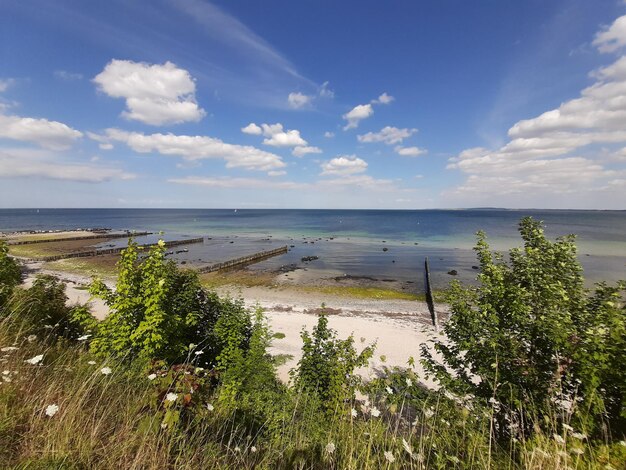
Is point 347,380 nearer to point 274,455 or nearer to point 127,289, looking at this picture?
point 274,455

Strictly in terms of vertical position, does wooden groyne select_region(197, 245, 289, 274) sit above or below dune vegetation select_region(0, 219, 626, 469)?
below

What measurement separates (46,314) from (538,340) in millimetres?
13563

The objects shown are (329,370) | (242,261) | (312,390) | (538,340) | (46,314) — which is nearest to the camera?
(538,340)

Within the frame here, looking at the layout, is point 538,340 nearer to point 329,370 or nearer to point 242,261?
point 329,370

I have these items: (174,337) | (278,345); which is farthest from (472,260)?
(174,337)

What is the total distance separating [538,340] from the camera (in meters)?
6.09

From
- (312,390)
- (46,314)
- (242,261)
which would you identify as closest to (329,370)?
(312,390)

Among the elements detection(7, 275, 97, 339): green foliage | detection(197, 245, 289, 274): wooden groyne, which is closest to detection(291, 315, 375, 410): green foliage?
detection(7, 275, 97, 339): green foliage

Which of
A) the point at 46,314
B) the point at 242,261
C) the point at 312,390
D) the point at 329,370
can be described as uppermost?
the point at 46,314

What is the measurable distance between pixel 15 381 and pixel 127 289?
3.84 metres

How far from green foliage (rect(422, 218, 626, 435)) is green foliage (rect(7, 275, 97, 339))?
30.7 feet

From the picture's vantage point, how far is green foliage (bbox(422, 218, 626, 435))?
4734 mm

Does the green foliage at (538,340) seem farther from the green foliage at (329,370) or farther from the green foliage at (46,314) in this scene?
the green foliage at (46,314)

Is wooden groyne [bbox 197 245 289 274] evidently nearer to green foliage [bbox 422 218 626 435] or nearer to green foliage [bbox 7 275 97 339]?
green foliage [bbox 7 275 97 339]
